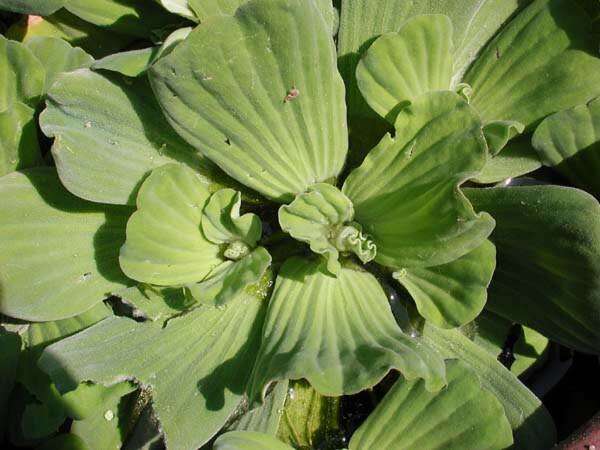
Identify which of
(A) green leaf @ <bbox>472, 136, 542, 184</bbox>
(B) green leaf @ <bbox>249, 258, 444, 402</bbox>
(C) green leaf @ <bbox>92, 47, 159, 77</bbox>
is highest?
(C) green leaf @ <bbox>92, 47, 159, 77</bbox>

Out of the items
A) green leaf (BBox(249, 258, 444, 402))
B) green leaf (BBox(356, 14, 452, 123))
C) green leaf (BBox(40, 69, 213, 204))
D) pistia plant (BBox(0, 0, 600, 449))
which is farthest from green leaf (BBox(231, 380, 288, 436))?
green leaf (BBox(356, 14, 452, 123))

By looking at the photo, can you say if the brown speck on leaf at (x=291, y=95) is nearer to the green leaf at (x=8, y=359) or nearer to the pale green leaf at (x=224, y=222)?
the pale green leaf at (x=224, y=222)

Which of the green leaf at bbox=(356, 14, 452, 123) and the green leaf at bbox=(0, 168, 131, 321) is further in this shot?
the green leaf at bbox=(0, 168, 131, 321)

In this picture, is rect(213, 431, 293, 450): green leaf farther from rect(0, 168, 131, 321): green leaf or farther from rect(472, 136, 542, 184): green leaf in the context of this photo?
rect(472, 136, 542, 184): green leaf

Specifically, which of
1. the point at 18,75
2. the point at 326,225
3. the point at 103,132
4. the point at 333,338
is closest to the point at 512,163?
the point at 326,225

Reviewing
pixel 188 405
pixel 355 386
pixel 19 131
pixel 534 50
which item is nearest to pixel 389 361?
pixel 355 386

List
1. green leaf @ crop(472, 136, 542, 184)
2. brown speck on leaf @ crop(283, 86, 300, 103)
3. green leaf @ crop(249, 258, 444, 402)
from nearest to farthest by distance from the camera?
1. green leaf @ crop(249, 258, 444, 402)
2. brown speck on leaf @ crop(283, 86, 300, 103)
3. green leaf @ crop(472, 136, 542, 184)

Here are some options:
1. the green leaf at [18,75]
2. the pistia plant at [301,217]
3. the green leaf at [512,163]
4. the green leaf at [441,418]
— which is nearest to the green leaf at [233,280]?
the pistia plant at [301,217]
